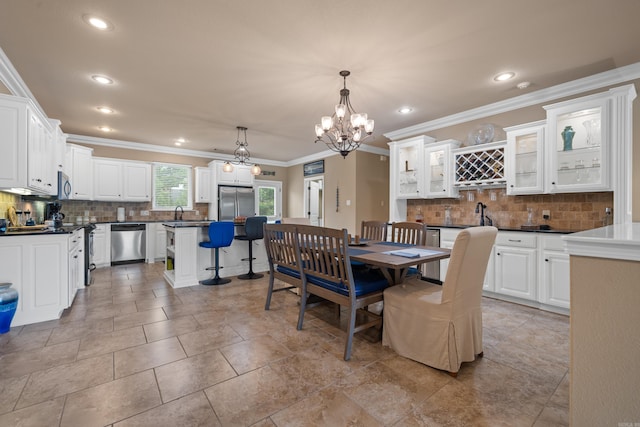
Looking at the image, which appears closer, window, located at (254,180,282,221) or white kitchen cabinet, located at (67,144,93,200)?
white kitchen cabinet, located at (67,144,93,200)

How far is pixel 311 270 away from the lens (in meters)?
2.45

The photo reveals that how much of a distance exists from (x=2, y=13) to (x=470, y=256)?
3779 mm

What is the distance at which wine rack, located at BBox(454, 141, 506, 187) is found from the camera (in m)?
3.78

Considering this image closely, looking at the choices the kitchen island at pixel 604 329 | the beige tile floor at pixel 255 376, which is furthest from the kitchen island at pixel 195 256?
the kitchen island at pixel 604 329

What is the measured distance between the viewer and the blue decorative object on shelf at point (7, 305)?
7.95ft

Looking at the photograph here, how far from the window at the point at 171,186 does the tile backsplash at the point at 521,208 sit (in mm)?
5198

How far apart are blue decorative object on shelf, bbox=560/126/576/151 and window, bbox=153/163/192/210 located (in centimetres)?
690

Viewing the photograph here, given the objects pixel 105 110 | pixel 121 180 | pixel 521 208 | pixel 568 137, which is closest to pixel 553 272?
pixel 521 208

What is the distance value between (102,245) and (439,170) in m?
6.24

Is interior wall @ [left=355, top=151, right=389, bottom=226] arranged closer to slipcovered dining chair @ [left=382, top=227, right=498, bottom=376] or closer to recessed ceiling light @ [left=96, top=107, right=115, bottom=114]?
slipcovered dining chair @ [left=382, top=227, right=498, bottom=376]

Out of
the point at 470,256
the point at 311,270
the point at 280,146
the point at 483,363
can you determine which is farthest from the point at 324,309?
the point at 280,146

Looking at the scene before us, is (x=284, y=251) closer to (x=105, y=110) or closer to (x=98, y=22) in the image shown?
(x=98, y=22)

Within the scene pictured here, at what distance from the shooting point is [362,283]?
2.30 metres

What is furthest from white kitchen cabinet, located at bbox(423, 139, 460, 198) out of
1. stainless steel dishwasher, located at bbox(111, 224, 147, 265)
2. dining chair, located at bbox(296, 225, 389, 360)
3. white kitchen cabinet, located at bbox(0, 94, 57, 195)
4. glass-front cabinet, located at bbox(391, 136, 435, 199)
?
stainless steel dishwasher, located at bbox(111, 224, 147, 265)
